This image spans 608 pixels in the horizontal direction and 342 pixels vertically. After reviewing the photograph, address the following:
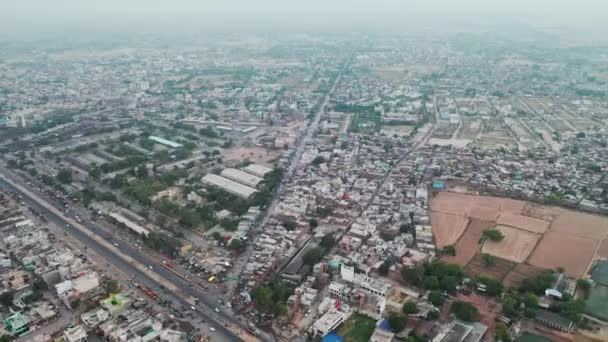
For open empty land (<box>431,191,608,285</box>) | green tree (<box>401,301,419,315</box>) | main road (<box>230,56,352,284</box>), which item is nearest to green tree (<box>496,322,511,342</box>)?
green tree (<box>401,301,419,315</box>)

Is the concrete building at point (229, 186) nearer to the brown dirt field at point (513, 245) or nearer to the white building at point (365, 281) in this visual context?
the white building at point (365, 281)

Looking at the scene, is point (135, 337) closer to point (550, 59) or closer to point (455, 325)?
point (455, 325)

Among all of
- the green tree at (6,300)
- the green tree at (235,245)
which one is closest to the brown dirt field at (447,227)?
the green tree at (235,245)

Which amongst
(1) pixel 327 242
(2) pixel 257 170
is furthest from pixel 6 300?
(2) pixel 257 170

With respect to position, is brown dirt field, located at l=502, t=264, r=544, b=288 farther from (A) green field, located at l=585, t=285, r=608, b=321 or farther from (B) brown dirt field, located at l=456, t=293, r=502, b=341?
(A) green field, located at l=585, t=285, r=608, b=321

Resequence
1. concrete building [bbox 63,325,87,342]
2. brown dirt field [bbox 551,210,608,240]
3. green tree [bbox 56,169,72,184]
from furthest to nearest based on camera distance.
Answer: green tree [bbox 56,169,72,184] → brown dirt field [bbox 551,210,608,240] → concrete building [bbox 63,325,87,342]

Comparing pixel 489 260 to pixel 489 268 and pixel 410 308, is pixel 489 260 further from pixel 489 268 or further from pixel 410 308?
pixel 410 308
